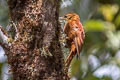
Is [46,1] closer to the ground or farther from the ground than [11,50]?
farther from the ground

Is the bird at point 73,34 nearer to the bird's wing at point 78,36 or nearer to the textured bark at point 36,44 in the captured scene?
the bird's wing at point 78,36

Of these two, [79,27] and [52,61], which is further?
[79,27]

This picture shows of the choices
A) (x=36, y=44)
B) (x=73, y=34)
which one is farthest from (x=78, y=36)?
(x=36, y=44)

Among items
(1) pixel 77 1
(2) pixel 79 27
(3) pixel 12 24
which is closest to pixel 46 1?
(3) pixel 12 24

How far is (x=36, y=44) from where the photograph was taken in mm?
3533

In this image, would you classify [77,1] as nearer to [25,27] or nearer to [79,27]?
[79,27]

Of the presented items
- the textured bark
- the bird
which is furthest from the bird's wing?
the textured bark

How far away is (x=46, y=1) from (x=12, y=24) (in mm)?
425

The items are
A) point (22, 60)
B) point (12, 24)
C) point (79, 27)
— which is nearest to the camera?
point (22, 60)

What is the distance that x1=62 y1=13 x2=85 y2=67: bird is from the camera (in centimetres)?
439

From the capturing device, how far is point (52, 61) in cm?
352

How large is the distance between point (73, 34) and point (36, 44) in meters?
1.24

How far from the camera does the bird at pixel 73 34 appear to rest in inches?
173

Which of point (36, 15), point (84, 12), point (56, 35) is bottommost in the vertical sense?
point (56, 35)
